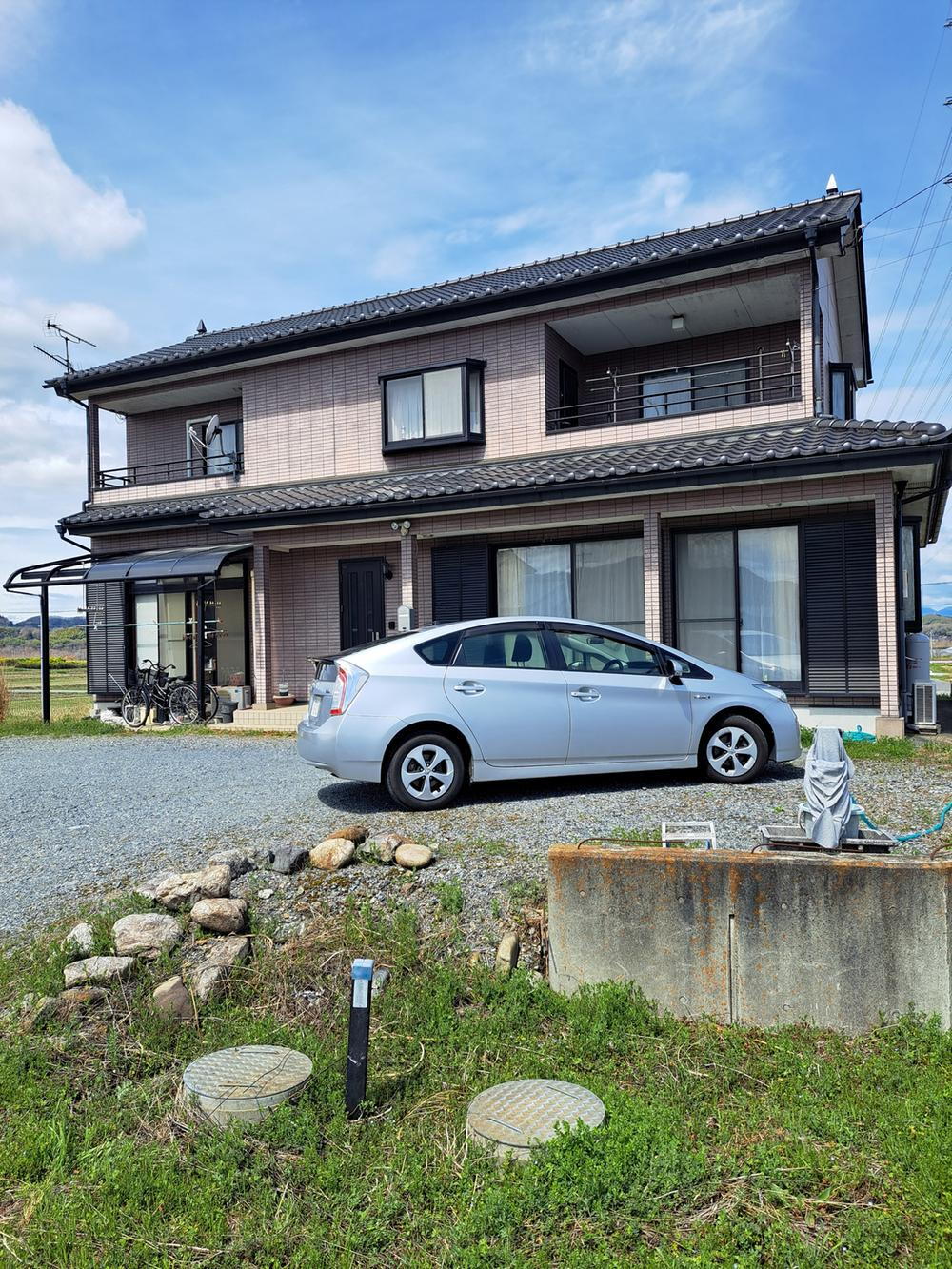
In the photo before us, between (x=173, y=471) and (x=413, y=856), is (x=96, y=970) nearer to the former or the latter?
(x=413, y=856)

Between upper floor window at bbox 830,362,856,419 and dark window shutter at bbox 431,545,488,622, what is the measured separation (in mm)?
6009

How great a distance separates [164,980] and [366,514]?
384 inches

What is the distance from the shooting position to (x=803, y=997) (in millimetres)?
4426

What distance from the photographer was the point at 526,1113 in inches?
141

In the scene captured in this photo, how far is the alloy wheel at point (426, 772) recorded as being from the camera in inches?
266

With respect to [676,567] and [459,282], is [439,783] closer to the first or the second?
Result: [676,567]

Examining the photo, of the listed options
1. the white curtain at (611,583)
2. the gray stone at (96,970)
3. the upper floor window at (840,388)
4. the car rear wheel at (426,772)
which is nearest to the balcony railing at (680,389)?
the upper floor window at (840,388)

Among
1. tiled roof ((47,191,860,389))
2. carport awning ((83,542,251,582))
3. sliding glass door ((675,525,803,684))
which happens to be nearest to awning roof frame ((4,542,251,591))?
carport awning ((83,542,251,582))

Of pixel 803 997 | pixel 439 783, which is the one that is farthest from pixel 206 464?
pixel 803 997

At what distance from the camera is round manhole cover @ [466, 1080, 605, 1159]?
11.2ft

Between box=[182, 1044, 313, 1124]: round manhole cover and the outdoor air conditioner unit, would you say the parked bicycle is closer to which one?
the outdoor air conditioner unit

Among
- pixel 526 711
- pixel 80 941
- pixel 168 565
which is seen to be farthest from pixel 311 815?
pixel 168 565

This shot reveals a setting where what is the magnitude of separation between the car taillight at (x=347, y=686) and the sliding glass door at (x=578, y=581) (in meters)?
6.39

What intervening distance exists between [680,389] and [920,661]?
5.38 meters
